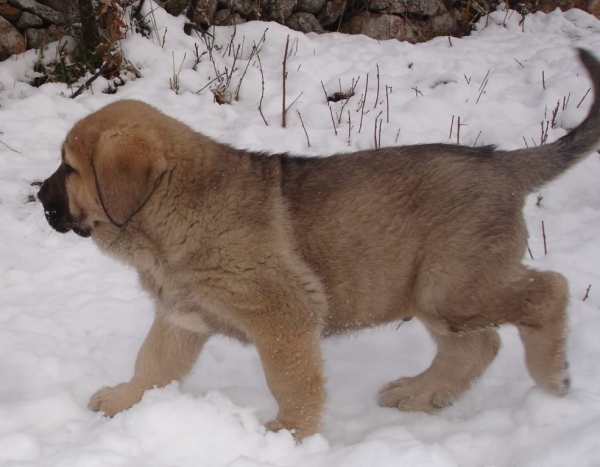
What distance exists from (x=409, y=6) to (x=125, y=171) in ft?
19.9

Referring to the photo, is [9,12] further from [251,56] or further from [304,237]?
[304,237]

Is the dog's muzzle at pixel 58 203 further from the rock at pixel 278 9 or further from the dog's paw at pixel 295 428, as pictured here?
the rock at pixel 278 9

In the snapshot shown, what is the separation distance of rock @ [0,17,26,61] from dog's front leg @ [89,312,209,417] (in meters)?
4.25

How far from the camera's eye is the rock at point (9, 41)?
635 centimetres

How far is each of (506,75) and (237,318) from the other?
518cm

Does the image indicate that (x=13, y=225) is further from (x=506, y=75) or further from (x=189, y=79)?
(x=506, y=75)

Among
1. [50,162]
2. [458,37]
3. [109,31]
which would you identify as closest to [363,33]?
[458,37]

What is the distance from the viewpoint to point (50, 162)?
5.46 meters

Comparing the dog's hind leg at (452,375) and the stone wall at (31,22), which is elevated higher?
the stone wall at (31,22)

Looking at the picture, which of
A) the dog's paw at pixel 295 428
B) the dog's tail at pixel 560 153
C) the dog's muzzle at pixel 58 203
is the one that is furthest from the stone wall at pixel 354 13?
the dog's paw at pixel 295 428

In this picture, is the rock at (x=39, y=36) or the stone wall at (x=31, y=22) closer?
the stone wall at (x=31, y=22)

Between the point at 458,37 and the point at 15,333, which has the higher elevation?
the point at 458,37

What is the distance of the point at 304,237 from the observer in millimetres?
3041

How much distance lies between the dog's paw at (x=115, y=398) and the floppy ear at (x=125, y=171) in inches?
35.5
